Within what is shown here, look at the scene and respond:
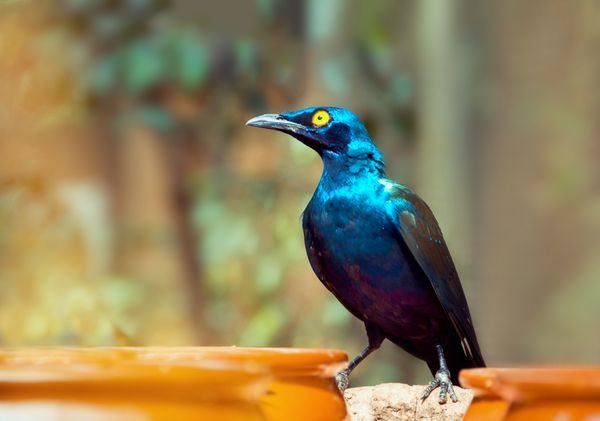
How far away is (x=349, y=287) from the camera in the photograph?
37.6 inches

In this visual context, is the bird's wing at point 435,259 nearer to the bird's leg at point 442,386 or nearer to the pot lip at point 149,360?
the bird's leg at point 442,386

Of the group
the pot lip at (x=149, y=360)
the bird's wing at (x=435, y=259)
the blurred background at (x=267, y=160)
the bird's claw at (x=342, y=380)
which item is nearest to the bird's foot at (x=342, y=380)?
the bird's claw at (x=342, y=380)

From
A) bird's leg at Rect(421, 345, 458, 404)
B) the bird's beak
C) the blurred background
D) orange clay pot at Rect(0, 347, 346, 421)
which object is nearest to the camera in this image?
orange clay pot at Rect(0, 347, 346, 421)

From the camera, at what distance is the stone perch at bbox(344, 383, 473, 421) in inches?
36.2

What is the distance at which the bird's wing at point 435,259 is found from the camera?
96 cm

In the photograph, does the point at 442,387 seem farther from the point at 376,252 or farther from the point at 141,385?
the point at 141,385

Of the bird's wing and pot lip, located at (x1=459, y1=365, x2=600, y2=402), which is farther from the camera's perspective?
the bird's wing

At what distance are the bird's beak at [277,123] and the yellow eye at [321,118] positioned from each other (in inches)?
0.6

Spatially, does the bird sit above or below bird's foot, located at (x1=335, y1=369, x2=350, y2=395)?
above

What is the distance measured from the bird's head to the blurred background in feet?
5.76

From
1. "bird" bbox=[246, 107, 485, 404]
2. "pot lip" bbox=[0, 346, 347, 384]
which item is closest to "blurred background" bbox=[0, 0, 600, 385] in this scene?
"bird" bbox=[246, 107, 485, 404]

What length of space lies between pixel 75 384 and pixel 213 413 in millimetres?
66

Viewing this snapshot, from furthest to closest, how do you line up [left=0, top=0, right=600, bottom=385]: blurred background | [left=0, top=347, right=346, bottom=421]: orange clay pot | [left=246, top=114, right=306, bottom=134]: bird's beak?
[left=0, top=0, right=600, bottom=385]: blurred background, [left=246, top=114, right=306, bottom=134]: bird's beak, [left=0, top=347, right=346, bottom=421]: orange clay pot

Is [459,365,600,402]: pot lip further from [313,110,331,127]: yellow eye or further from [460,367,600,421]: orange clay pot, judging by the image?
[313,110,331,127]: yellow eye
